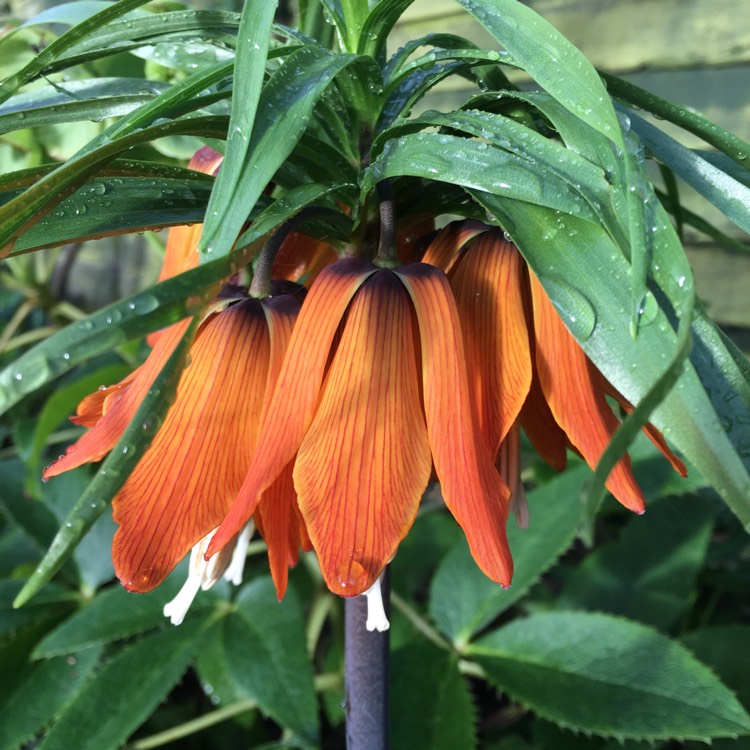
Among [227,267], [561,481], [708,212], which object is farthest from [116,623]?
[708,212]

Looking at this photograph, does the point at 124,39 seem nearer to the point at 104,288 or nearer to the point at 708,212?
the point at 708,212

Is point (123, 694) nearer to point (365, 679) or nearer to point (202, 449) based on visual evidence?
point (365, 679)

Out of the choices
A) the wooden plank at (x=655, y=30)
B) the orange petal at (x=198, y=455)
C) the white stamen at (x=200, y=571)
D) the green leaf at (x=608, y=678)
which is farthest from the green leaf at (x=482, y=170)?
the wooden plank at (x=655, y=30)

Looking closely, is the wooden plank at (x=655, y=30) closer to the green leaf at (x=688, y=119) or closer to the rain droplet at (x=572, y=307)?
the green leaf at (x=688, y=119)


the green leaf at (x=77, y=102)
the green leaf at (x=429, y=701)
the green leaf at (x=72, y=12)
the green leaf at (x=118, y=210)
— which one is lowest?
the green leaf at (x=429, y=701)

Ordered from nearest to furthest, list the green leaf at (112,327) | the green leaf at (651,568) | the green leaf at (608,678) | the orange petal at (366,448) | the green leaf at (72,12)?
the green leaf at (112,327), the orange petal at (366,448), the green leaf at (72,12), the green leaf at (608,678), the green leaf at (651,568)

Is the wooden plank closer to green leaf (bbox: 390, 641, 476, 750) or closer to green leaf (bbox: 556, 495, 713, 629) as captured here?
green leaf (bbox: 556, 495, 713, 629)

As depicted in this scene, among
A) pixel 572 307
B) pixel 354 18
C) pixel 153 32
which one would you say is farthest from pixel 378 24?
pixel 572 307
